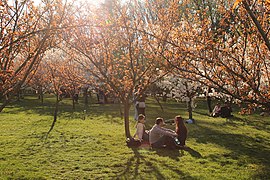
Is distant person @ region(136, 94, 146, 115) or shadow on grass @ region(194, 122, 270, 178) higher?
distant person @ region(136, 94, 146, 115)

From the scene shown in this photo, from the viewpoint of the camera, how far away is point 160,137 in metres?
10.4

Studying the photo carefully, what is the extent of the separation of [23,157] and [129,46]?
211 inches

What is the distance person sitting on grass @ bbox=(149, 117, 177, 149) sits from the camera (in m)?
10.2

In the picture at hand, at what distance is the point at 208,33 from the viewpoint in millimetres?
6578

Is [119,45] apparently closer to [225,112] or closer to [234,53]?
[234,53]

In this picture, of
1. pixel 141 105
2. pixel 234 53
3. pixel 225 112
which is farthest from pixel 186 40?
pixel 225 112

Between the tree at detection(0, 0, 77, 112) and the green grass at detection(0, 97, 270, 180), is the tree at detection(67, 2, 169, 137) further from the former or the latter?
the tree at detection(0, 0, 77, 112)

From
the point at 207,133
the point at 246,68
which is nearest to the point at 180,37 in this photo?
the point at 246,68

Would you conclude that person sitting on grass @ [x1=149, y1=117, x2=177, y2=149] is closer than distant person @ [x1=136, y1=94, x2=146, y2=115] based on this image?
Yes

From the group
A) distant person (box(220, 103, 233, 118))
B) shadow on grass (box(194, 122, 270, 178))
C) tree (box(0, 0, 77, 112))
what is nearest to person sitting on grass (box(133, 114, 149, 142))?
shadow on grass (box(194, 122, 270, 178))

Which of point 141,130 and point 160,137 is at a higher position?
point 141,130

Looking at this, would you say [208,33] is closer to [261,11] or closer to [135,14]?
[261,11]

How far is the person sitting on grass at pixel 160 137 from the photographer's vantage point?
10.2 meters

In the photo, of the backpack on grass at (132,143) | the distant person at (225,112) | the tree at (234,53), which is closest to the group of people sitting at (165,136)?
the backpack on grass at (132,143)
